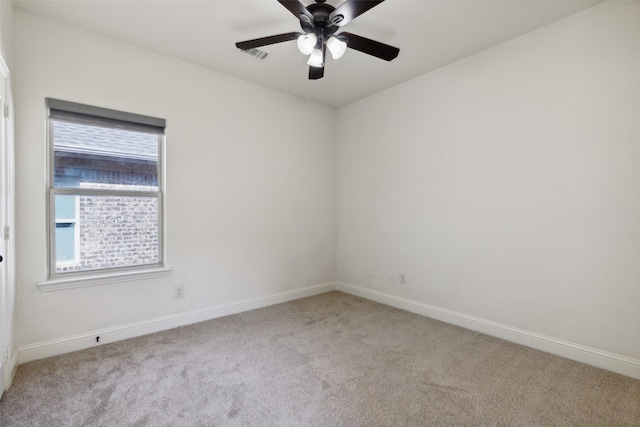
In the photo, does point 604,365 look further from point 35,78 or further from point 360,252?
point 35,78

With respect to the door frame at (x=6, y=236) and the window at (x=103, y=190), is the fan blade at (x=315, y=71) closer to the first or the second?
the window at (x=103, y=190)

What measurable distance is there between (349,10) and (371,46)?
0.40 m

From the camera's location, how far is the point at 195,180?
3.25 metres

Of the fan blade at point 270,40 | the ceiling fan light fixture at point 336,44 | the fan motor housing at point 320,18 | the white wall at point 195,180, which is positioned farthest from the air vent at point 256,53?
the ceiling fan light fixture at point 336,44

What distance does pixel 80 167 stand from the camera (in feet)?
8.82

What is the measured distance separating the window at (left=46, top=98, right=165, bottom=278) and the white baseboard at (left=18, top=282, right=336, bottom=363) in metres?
0.54

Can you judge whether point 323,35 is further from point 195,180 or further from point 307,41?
point 195,180

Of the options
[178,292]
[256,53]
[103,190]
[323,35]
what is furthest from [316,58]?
[178,292]

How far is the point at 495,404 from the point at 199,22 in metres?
3.48

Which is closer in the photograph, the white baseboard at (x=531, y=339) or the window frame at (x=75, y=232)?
the white baseboard at (x=531, y=339)

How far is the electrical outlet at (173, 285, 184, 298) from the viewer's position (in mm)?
3135

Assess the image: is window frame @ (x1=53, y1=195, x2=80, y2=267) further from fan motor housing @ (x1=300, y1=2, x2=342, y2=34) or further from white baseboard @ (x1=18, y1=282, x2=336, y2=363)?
fan motor housing @ (x1=300, y1=2, x2=342, y2=34)

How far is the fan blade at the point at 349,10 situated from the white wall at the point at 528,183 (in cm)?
169

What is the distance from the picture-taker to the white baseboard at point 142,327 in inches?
96.5
